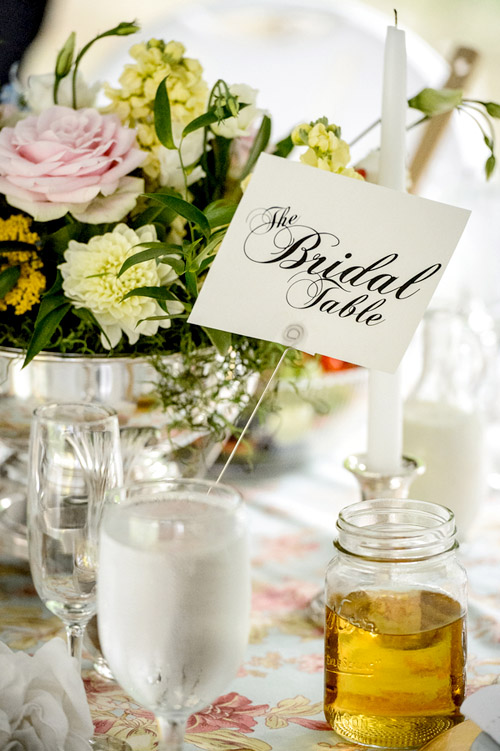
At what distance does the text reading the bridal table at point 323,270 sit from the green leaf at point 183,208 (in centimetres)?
5

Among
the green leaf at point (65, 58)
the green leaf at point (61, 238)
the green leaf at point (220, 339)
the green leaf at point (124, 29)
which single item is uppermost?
the green leaf at point (124, 29)

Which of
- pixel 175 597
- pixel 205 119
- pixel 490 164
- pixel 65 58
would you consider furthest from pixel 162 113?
pixel 175 597

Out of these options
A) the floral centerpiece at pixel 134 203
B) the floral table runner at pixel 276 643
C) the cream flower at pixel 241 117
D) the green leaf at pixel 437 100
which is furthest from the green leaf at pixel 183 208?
the floral table runner at pixel 276 643

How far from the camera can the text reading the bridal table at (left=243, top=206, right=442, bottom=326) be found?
55cm

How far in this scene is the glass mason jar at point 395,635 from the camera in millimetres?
528

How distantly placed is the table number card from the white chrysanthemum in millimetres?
79

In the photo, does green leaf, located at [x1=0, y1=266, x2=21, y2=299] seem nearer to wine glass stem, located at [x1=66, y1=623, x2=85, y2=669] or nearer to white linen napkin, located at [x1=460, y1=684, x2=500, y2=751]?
wine glass stem, located at [x1=66, y1=623, x2=85, y2=669]

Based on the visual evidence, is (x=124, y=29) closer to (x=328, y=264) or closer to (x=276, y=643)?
(x=328, y=264)

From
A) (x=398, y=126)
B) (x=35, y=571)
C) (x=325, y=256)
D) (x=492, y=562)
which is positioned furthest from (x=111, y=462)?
(x=492, y=562)

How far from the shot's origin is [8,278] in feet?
2.15

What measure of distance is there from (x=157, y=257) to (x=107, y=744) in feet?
1.02

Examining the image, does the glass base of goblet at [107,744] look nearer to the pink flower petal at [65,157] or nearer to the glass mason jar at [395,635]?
the glass mason jar at [395,635]

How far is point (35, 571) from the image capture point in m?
0.55

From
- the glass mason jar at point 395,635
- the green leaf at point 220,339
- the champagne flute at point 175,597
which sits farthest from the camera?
the green leaf at point 220,339
